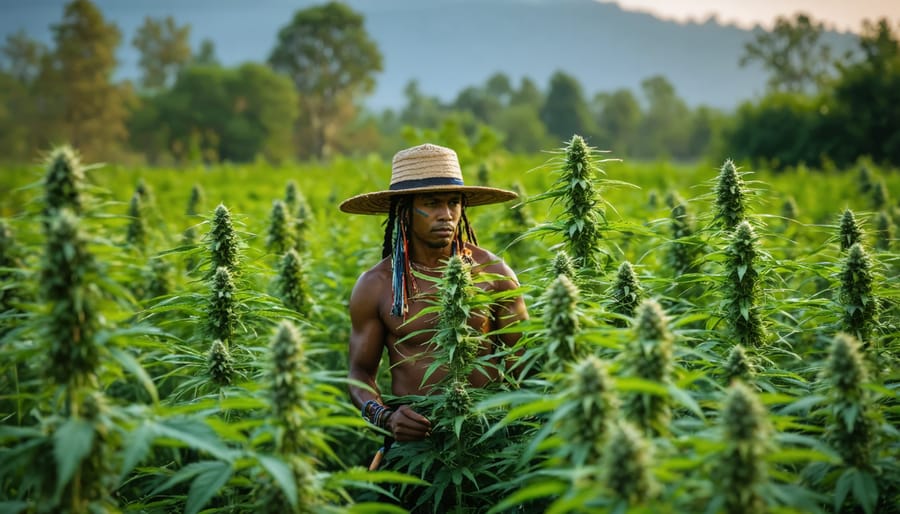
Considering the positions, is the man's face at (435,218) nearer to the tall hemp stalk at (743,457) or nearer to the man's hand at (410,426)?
the man's hand at (410,426)

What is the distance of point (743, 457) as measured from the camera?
1868 mm

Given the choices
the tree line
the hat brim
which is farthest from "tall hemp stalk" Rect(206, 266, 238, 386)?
the tree line

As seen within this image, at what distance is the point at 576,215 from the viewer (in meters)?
3.70

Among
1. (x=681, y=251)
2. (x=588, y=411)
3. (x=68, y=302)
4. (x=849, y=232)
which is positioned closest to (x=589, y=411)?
(x=588, y=411)

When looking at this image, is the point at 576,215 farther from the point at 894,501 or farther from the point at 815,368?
the point at 894,501

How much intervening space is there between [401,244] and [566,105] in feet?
308

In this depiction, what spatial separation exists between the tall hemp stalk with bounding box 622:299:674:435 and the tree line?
70.5ft

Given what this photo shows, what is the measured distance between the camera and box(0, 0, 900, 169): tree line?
1128 inches

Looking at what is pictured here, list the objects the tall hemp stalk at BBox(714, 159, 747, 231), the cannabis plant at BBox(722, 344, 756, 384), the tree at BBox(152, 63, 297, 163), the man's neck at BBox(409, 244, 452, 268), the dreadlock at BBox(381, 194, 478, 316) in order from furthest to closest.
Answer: the tree at BBox(152, 63, 297, 163), the man's neck at BBox(409, 244, 452, 268), the dreadlock at BBox(381, 194, 478, 316), the tall hemp stalk at BBox(714, 159, 747, 231), the cannabis plant at BBox(722, 344, 756, 384)

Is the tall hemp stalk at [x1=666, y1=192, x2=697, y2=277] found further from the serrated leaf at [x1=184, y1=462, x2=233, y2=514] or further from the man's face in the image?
the serrated leaf at [x1=184, y1=462, x2=233, y2=514]

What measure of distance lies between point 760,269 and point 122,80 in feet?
200

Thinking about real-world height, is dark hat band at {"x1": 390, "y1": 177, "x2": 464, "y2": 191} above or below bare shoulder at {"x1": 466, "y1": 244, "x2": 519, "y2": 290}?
above

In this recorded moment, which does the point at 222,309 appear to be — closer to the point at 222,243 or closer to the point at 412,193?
the point at 222,243

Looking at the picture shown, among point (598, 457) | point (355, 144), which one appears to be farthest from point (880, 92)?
point (355, 144)
